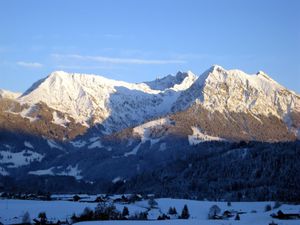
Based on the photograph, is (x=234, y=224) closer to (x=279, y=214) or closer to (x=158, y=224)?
(x=158, y=224)

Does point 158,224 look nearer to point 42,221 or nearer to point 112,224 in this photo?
point 112,224

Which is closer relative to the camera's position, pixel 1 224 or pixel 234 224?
pixel 234 224

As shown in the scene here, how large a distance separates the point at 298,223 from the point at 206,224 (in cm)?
2166

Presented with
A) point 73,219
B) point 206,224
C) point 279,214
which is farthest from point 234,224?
point 73,219

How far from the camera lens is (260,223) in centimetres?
14600

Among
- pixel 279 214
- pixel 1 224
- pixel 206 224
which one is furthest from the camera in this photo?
pixel 1 224

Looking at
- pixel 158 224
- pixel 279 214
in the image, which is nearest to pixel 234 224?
pixel 158 224

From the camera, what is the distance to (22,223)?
639 feet

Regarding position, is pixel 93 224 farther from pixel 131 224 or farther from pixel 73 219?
pixel 73 219

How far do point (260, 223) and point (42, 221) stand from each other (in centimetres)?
7447

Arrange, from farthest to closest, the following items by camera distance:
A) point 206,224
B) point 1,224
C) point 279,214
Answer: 1. point 1,224
2. point 279,214
3. point 206,224

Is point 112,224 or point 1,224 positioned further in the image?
point 1,224

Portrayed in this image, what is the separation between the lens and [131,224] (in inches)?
5468

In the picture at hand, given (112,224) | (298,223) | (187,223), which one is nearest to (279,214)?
(298,223)
